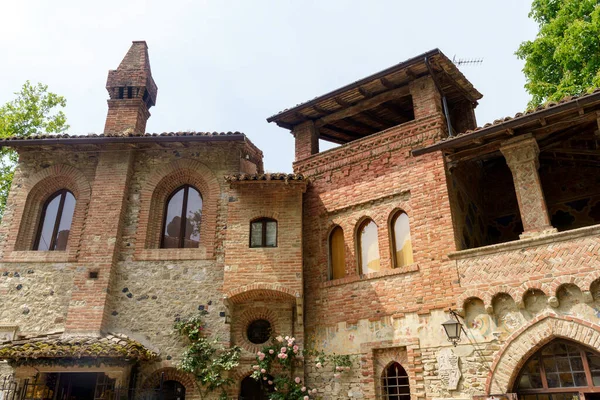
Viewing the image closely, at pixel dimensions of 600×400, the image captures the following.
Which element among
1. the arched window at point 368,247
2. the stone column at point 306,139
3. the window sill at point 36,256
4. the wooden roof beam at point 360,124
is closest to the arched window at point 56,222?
the window sill at point 36,256

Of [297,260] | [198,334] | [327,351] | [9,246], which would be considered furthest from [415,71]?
[9,246]

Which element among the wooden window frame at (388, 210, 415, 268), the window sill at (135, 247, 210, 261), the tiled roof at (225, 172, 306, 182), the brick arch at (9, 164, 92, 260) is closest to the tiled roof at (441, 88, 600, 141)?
the wooden window frame at (388, 210, 415, 268)

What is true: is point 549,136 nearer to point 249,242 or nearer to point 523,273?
point 523,273

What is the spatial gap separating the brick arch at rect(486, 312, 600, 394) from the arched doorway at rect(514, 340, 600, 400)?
251 mm

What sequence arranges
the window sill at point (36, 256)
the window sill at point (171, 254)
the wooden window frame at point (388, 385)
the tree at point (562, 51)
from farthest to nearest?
1. the tree at point (562, 51)
2. the window sill at point (36, 256)
3. the window sill at point (171, 254)
4. the wooden window frame at point (388, 385)

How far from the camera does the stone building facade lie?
902 cm

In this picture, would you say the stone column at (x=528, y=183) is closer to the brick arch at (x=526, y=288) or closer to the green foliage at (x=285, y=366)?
the brick arch at (x=526, y=288)

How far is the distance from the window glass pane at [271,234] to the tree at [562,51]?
8.94 meters

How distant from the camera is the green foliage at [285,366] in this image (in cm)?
1077

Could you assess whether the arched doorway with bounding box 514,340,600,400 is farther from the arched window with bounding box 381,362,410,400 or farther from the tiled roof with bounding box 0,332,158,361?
the tiled roof with bounding box 0,332,158,361

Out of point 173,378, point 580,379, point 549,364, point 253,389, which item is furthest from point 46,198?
point 580,379

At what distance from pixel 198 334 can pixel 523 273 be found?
7.18 metres

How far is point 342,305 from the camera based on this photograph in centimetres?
1143

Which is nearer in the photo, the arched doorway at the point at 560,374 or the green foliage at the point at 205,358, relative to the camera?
the arched doorway at the point at 560,374
